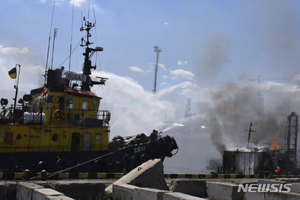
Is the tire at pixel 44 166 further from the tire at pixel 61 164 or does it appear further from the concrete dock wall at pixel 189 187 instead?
the concrete dock wall at pixel 189 187

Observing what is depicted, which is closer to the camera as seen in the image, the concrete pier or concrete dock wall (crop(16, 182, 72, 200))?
concrete dock wall (crop(16, 182, 72, 200))

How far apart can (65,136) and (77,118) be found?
75.0 inches

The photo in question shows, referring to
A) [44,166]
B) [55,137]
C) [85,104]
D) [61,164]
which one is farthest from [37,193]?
[85,104]

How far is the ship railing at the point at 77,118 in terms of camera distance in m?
19.8

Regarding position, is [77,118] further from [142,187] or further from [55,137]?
[142,187]

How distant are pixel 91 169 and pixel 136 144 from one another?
3.92m

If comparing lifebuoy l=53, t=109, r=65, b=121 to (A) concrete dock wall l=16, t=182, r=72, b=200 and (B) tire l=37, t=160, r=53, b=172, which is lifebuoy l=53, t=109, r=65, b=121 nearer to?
(B) tire l=37, t=160, r=53, b=172

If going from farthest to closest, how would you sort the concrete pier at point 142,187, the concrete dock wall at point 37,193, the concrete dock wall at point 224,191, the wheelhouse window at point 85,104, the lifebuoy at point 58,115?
the wheelhouse window at point 85,104 < the lifebuoy at point 58,115 < the concrete dock wall at point 224,191 < the concrete pier at point 142,187 < the concrete dock wall at point 37,193

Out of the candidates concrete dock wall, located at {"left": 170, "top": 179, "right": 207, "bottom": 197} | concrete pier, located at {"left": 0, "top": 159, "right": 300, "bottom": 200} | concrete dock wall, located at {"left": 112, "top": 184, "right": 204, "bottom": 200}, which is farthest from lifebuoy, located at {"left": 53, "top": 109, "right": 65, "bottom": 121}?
concrete dock wall, located at {"left": 112, "top": 184, "right": 204, "bottom": 200}

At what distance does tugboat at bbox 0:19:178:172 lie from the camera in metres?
17.7

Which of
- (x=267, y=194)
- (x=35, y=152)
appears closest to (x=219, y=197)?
(x=267, y=194)

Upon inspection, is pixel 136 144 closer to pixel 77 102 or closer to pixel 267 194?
pixel 77 102

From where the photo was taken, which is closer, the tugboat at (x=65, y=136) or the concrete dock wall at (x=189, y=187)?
the concrete dock wall at (x=189, y=187)

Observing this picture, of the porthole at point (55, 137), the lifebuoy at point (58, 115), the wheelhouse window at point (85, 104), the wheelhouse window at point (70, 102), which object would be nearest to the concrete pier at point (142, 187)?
the porthole at point (55, 137)
